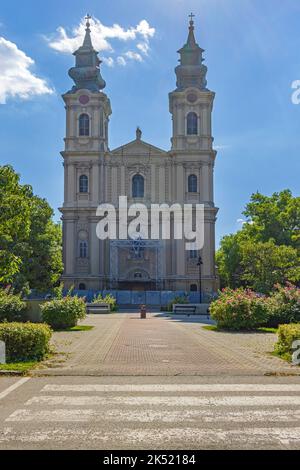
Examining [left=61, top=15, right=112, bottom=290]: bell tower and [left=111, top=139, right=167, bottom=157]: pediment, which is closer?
[left=61, top=15, right=112, bottom=290]: bell tower

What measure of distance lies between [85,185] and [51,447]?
55.1 m

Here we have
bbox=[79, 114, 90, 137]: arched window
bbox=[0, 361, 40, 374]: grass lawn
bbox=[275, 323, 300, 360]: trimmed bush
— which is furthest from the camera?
bbox=[79, 114, 90, 137]: arched window

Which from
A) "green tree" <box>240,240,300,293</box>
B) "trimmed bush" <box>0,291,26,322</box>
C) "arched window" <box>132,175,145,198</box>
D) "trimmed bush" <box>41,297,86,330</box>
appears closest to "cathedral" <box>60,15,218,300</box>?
"arched window" <box>132,175,145,198</box>

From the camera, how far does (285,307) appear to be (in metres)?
22.5

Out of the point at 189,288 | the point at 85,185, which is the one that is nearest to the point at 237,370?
the point at 189,288

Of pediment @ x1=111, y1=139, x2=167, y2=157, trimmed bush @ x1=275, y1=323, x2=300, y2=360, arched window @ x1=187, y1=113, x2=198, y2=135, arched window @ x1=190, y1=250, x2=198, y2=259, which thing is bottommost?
trimmed bush @ x1=275, y1=323, x2=300, y2=360

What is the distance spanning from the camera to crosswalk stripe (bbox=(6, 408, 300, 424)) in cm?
714

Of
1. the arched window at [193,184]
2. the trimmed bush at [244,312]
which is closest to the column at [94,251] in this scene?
the arched window at [193,184]

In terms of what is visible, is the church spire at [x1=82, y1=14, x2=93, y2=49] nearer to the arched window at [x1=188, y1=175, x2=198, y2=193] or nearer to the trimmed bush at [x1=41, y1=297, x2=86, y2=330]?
the arched window at [x1=188, y1=175, x2=198, y2=193]

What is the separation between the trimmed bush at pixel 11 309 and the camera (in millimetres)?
21078

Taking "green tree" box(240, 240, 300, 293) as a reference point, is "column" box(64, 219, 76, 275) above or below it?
above

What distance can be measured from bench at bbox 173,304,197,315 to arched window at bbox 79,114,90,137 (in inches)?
1092

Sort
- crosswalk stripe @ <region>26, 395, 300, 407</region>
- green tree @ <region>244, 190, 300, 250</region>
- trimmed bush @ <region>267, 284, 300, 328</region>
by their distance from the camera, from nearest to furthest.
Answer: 1. crosswalk stripe @ <region>26, 395, 300, 407</region>
2. trimmed bush @ <region>267, 284, 300, 328</region>
3. green tree @ <region>244, 190, 300, 250</region>

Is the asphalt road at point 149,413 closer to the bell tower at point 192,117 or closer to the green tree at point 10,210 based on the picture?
the green tree at point 10,210
